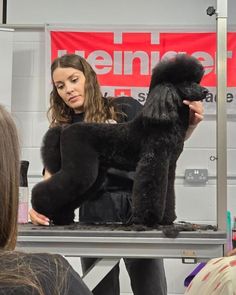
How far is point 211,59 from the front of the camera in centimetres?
271

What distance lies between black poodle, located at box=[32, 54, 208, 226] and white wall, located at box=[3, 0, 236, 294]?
1.53m

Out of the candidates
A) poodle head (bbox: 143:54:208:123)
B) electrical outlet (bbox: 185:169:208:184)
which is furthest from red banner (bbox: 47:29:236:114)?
poodle head (bbox: 143:54:208:123)

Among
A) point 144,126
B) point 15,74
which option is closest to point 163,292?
point 144,126

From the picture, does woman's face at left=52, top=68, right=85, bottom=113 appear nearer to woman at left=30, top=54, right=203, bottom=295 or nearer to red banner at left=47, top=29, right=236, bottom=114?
woman at left=30, top=54, right=203, bottom=295

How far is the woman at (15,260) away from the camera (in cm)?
47

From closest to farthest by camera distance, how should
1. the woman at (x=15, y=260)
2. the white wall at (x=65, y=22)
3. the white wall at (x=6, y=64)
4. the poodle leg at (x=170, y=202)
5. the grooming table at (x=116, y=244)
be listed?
the woman at (x=15, y=260)
the grooming table at (x=116, y=244)
the poodle leg at (x=170, y=202)
the white wall at (x=6, y=64)
the white wall at (x=65, y=22)

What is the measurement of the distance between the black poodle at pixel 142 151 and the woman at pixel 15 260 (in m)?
0.66

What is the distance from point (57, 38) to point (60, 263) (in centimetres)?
235

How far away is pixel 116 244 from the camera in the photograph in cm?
117

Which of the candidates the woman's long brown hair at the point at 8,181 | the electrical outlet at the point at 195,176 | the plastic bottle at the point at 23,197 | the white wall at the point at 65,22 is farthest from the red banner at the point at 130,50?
the woman's long brown hair at the point at 8,181

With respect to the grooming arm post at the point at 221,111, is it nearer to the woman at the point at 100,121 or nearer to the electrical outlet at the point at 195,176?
the woman at the point at 100,121

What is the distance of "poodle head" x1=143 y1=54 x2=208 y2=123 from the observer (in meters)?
1.19

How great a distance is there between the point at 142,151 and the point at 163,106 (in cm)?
12

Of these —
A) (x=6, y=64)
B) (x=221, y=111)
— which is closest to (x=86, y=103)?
(x=221, y=111)
